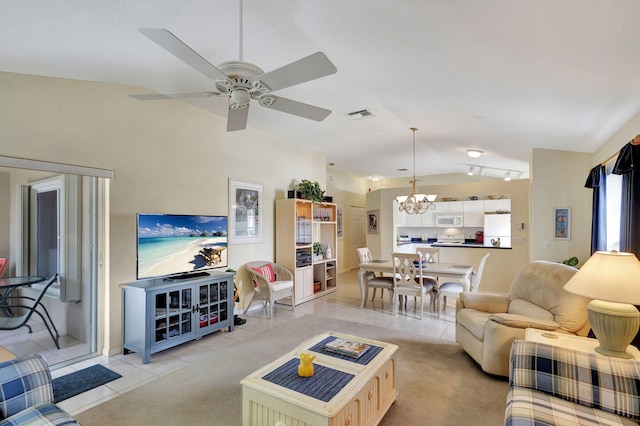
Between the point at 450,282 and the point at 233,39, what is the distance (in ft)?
14.5

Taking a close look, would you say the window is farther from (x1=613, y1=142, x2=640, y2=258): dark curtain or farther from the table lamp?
the table lamp

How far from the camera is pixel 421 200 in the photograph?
5.52 meters

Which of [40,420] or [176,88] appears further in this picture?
[176,88]

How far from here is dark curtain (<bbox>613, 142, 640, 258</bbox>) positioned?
2.55 metres

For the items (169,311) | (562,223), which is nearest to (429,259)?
(562,223)

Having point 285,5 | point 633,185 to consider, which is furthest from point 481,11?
point 633,185

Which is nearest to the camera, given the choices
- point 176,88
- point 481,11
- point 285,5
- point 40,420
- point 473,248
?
point 40,420

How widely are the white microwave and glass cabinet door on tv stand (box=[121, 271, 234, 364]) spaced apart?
21.4 feet

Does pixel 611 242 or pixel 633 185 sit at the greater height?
pixel 633 185

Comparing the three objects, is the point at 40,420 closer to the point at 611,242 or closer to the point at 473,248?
the point at 611,242

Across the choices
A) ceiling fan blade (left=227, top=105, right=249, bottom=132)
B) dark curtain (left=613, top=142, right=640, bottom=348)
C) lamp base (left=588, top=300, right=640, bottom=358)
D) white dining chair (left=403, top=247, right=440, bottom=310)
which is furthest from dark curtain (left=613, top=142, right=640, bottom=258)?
ceiling fan blade (left=227, top=105, right=249, bottom=132)

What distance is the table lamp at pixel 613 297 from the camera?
6.11ft

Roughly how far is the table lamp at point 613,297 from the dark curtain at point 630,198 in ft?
2.82

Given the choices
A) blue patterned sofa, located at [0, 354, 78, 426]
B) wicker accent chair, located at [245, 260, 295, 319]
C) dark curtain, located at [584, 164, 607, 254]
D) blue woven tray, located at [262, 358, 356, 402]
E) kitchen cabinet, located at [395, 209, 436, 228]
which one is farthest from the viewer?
kitchen cabinet, located at [395, 209, 436, 228]
